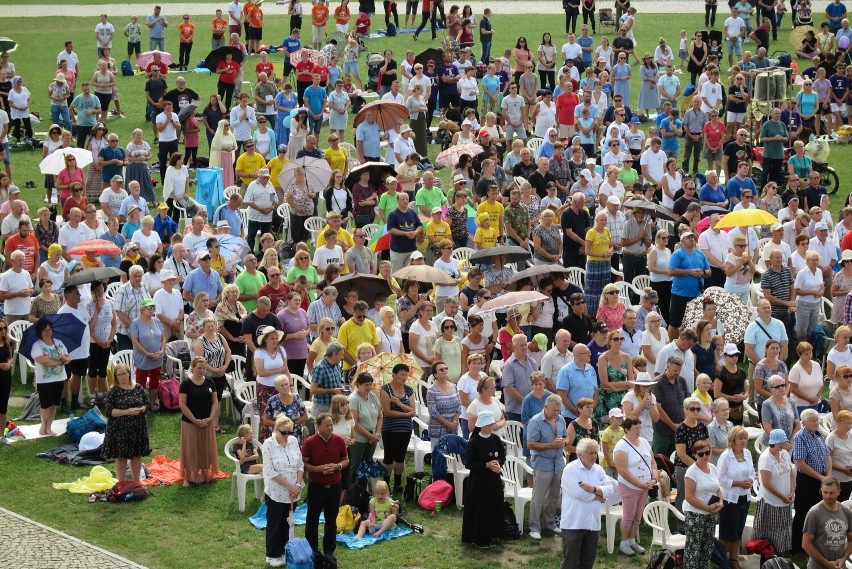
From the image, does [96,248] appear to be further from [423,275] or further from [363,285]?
[423,275]

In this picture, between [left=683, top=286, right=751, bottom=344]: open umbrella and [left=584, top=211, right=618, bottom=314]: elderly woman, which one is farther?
[left=584, top=211, right=618, bottom=314]: elderly woman

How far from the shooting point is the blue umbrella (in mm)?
16016

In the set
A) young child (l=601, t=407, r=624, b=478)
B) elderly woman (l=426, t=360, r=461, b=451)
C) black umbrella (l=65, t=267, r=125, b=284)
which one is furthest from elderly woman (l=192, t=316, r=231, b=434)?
young child (l=601, t=407, r=624, b=478)

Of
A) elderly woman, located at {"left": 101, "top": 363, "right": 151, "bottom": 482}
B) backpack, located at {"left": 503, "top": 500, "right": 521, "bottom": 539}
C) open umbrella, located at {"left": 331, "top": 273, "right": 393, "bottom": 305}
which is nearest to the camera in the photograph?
backpack, located at {"left": 503, "top": 500, "right": 521, "bottom": 539}

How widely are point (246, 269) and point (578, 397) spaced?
16.0 feet

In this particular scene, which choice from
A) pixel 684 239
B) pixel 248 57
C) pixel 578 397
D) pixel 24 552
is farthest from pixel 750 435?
pixel 248 57

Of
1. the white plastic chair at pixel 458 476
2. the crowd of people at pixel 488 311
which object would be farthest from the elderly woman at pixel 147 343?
the white plastic chair at pixel 458 476

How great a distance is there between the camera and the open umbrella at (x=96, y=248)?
17.7 metres

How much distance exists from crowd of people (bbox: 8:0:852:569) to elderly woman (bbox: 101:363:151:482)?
2 centimetres

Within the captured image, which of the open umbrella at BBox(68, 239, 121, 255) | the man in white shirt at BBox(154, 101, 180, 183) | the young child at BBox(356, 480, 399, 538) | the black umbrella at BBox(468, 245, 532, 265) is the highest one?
the man in white shirt at BBox(154, 101, 180, 183)

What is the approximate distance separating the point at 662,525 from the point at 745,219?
252 inches

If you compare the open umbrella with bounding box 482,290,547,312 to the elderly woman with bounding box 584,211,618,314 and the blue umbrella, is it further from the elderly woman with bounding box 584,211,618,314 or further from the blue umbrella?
the blue umbrella

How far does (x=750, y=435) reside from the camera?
15406 millimetres

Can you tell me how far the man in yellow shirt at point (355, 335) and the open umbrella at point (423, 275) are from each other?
4.22ft
